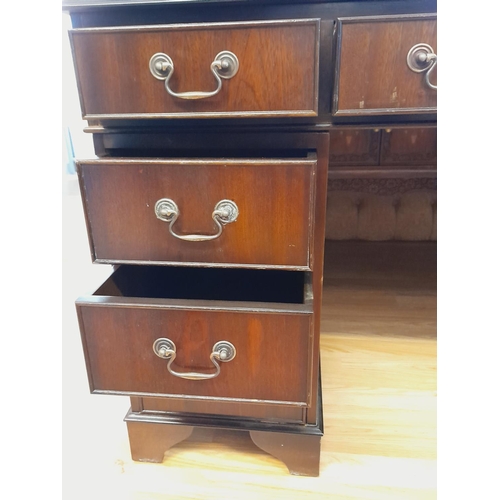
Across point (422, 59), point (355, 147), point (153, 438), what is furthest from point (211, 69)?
point (355, 147)

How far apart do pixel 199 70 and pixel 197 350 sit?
0.35m

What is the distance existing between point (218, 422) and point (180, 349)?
0.19m

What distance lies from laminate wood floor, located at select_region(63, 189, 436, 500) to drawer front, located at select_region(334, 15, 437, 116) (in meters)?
0.57

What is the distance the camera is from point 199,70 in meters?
0.51

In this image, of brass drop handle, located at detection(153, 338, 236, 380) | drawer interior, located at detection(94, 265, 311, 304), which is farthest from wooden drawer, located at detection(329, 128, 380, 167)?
brass drop handle, located at detection(153, 338, 236, 380)

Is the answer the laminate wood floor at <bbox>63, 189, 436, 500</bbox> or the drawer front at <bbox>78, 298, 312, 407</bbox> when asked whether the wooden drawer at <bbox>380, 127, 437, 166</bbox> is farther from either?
the drawer front at <bbox>78, 298, 312, 407</bbox>

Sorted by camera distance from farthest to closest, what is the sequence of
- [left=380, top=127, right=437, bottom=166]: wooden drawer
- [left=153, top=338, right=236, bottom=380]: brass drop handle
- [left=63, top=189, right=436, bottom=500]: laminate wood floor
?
1. [left=380, top=127, right=437, bottom=166]: wooden drawer
2. [left=63, top=189, right=436, bottom=500]: laminate wood floor
3. [left=153, top=338, right=236, bottom=380]: brass drop handle

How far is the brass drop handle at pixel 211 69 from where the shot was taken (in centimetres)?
49

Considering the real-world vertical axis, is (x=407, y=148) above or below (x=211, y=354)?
above

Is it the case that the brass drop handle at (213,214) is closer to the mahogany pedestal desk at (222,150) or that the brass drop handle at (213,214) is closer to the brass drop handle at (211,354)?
the mahogany pedestal desk at (222,150)

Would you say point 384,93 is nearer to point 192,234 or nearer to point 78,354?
point 192,234

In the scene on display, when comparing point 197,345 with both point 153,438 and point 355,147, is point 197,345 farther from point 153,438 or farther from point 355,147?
point 355,147

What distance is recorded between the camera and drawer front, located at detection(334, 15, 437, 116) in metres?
0.49

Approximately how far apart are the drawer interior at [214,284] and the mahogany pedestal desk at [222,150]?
0.10 metres
